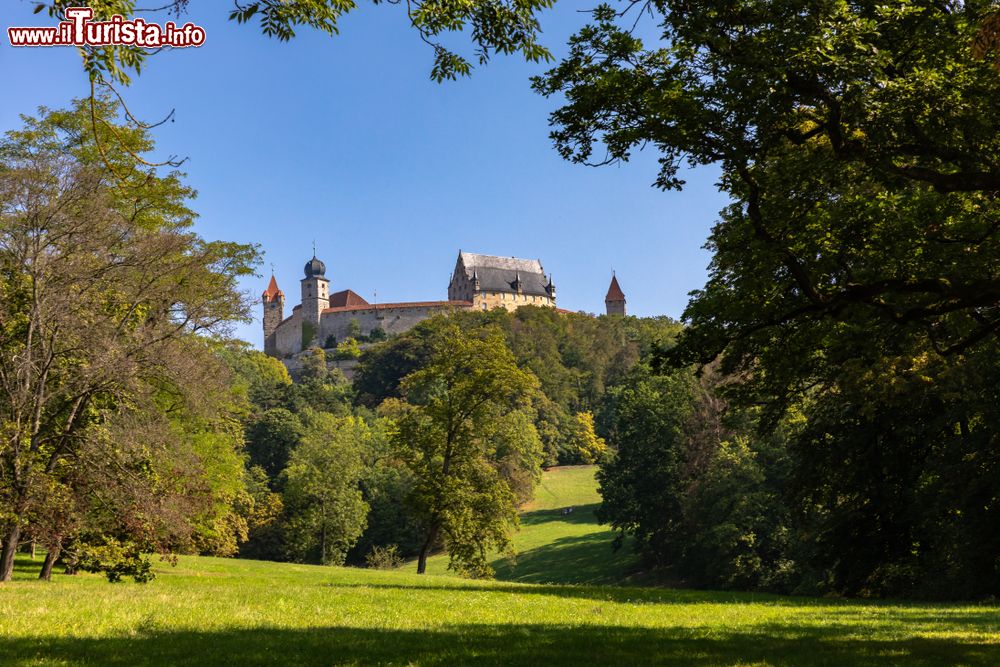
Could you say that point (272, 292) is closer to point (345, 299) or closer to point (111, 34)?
point (345, 299)

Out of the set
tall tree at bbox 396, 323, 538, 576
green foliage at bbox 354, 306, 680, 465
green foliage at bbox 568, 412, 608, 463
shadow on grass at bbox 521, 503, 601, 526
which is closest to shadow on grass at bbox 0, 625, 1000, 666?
tall tree at bbox 396, 323, 538, 576

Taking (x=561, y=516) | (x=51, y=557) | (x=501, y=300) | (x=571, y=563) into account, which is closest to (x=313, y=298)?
(x=501, y=300)

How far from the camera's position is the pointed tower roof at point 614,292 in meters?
182

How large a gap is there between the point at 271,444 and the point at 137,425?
63941mm

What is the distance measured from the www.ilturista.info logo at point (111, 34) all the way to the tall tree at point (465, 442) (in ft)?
76.1

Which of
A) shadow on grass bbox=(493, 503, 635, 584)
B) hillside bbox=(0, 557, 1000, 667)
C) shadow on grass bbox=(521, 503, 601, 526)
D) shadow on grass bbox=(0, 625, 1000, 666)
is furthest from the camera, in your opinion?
shadow on grass bbox=(521, 503, 601, 526)

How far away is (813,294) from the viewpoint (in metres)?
10.4

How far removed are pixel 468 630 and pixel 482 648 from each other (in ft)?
5.65

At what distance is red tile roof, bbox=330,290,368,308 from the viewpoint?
166875 mm

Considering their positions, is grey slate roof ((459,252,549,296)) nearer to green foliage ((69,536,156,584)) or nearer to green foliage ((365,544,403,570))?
green foliage ((365,544,403,570))

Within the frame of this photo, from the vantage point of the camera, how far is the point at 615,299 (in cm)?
18212

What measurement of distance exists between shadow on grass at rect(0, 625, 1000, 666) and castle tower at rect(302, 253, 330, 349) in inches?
5995

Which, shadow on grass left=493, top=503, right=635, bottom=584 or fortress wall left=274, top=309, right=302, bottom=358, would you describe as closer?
shadow on grass left=493, top=503, right=635, bottom=584

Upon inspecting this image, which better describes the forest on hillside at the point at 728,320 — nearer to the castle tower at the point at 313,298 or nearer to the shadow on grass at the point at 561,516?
the shadow on grass at the point at 561,516
